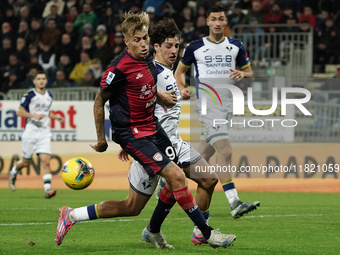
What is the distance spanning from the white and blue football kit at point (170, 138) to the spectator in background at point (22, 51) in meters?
13.1

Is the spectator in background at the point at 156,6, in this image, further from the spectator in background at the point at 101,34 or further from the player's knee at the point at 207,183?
the player's knee at the point at 207,183

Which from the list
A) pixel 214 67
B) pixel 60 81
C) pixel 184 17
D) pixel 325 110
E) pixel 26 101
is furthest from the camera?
pixel 184 17

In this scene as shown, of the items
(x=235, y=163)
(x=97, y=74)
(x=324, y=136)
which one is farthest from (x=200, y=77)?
(x=97, y=74)

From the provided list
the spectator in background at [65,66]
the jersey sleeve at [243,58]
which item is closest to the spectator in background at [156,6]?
the spectator in background at [65,66]

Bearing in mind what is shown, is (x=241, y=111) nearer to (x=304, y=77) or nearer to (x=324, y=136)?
(x=324, y=136)

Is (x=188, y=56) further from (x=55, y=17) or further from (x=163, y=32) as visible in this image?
(x=55, y=17)

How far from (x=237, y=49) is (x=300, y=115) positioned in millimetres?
6014

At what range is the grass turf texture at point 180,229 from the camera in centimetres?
594

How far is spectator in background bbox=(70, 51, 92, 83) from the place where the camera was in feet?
59.1

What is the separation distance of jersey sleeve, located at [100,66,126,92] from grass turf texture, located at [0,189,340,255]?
153cm

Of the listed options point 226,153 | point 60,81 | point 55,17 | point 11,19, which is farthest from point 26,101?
point 11,19

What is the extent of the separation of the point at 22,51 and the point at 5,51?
22.5 inches

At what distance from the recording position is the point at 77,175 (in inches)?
263

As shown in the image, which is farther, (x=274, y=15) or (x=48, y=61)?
(x=48, y=61)
